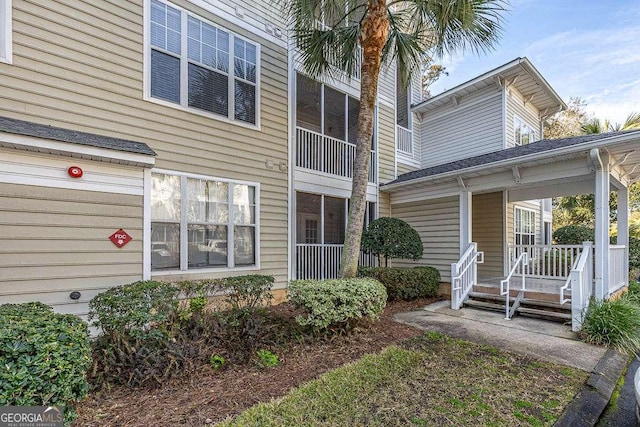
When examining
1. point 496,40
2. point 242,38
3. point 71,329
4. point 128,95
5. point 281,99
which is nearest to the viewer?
point 71,329

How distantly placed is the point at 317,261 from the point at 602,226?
6.02m

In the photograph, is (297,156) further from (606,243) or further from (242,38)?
(606,243)

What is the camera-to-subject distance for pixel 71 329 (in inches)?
112

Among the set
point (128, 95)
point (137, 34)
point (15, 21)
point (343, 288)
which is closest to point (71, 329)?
point (343, 288)

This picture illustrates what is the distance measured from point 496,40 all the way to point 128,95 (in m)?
7.07

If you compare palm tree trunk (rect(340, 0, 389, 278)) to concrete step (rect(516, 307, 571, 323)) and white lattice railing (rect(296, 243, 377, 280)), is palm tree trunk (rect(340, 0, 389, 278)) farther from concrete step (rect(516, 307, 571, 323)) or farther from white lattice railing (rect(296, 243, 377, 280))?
concrete step (rect(516, 307, 571, 323))

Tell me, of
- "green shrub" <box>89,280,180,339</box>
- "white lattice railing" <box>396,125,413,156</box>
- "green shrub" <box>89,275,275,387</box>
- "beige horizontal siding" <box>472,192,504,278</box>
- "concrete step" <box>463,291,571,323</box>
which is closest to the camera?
"green shrub" <box>89,275,275,387</box>

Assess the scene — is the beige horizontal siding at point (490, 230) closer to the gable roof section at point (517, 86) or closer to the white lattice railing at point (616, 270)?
the white lattice railing at point (616, 270)

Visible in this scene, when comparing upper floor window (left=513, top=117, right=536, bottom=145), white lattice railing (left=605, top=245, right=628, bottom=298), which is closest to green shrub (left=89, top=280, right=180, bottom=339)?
white lattice railing (left=605, top=245, right=628, bottom=298)

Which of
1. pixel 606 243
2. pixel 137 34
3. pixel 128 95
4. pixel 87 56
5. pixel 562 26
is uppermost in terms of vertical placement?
pixel 562 26

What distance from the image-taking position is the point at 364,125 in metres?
6.08

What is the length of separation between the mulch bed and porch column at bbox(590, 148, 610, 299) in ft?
15.2

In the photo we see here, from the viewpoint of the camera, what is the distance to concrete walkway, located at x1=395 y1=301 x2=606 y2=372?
15.4 ft

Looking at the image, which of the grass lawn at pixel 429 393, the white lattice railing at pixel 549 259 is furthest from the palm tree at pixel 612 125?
the grass lawn at pixel 429 393
